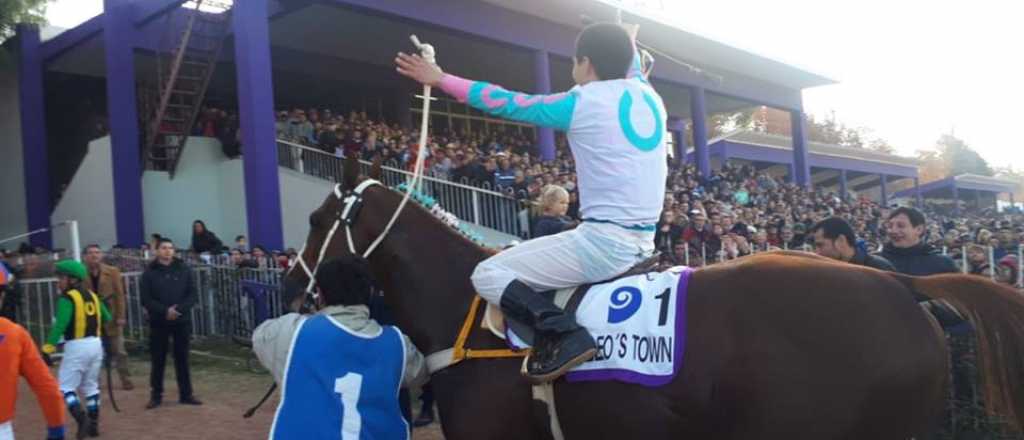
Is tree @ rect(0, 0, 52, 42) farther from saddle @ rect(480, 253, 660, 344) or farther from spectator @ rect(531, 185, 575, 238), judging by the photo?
saddle @ rect(480, 253, 660, 344)

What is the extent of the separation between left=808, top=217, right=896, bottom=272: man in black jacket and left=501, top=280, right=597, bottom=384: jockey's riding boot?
104 inches

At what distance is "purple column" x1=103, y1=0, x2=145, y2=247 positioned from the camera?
15578 mm

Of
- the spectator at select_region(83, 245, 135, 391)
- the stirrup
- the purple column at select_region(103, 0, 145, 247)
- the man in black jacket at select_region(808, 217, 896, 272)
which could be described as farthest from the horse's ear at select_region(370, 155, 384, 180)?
the purple column at select_region(103, 0, 145, 247)

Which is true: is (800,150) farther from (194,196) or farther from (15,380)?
(15,380)

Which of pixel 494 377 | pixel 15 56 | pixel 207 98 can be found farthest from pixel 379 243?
pixel 15 56

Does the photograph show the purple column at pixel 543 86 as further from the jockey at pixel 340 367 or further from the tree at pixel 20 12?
the jockey at pixel 340 367

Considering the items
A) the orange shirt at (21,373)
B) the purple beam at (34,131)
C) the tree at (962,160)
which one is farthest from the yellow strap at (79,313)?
the tree at (962,160)

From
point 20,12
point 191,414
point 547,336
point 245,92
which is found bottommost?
point 191,414

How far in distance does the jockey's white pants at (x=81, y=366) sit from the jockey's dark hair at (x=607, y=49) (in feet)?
20.4

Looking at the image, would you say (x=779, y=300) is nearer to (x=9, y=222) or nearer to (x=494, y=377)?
(x=494, y=377)

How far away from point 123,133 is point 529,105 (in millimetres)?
14720

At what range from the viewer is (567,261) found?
3.30 meters

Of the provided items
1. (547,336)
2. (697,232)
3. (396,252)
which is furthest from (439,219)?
(697,232)

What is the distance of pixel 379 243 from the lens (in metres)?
3.83
